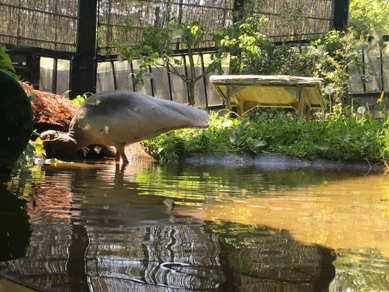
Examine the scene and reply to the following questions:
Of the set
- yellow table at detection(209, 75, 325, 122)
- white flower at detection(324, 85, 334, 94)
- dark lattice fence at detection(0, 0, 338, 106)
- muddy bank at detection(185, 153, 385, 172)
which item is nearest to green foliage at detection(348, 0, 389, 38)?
dark lattice fence at detection(0, 0, 338, 106)

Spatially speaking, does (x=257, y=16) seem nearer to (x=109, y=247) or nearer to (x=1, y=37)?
(x=1, y=37)

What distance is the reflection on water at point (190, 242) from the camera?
3.55 feet

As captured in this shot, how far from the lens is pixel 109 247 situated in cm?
133

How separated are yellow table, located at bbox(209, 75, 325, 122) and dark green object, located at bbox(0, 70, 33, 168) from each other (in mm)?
6087

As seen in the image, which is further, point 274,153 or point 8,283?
point 274,153

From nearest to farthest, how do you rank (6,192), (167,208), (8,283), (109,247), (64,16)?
(8,283), (109,247), (167,208), (6,192), (64,16)

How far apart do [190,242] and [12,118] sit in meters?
1.64

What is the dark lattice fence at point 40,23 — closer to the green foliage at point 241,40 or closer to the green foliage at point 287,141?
Result: the green foliage at point 241,40

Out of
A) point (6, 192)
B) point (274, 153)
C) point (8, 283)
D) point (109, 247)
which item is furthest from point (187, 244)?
point (274, 153)

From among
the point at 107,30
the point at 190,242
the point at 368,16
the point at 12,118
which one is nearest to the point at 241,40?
the point at 107,30

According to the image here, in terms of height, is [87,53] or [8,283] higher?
[87,53]

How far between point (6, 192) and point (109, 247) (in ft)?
4.58

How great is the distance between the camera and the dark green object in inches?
99.3

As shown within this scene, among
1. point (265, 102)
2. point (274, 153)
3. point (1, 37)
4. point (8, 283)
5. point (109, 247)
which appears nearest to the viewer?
point (8, 283)
